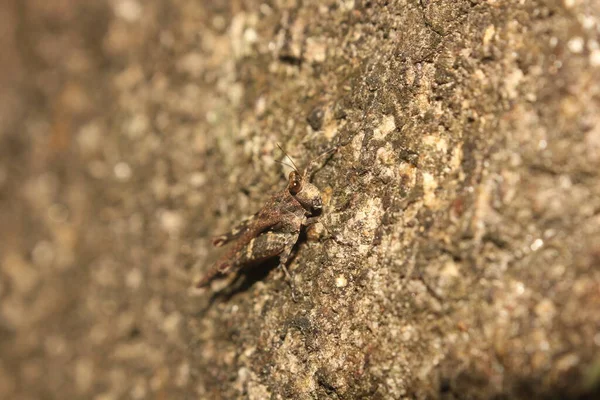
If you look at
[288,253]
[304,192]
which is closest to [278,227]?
[288,253]

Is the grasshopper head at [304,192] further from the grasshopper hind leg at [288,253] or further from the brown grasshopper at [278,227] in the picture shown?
the grasshopper hind leg at [288,253]

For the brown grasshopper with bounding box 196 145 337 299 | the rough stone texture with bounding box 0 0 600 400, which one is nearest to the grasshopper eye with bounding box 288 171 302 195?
the brown grasshopper with bounding box 196 145 337 299

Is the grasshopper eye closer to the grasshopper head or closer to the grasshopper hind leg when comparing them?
the grasshopper head

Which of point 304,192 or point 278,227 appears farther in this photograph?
point 278,227

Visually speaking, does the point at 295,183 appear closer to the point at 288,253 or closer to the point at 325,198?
the point at 325,198

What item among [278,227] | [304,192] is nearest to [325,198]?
[304,192]

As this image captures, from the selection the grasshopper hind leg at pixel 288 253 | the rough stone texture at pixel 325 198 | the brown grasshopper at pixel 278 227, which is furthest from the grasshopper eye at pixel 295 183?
the grasshopper hind leg at pixel 288 253

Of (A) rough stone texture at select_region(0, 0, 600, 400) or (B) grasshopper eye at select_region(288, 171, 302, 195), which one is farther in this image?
(B) grasshopper eye at select_region(288, 171, 302, 195)

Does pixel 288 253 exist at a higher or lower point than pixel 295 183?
lower
